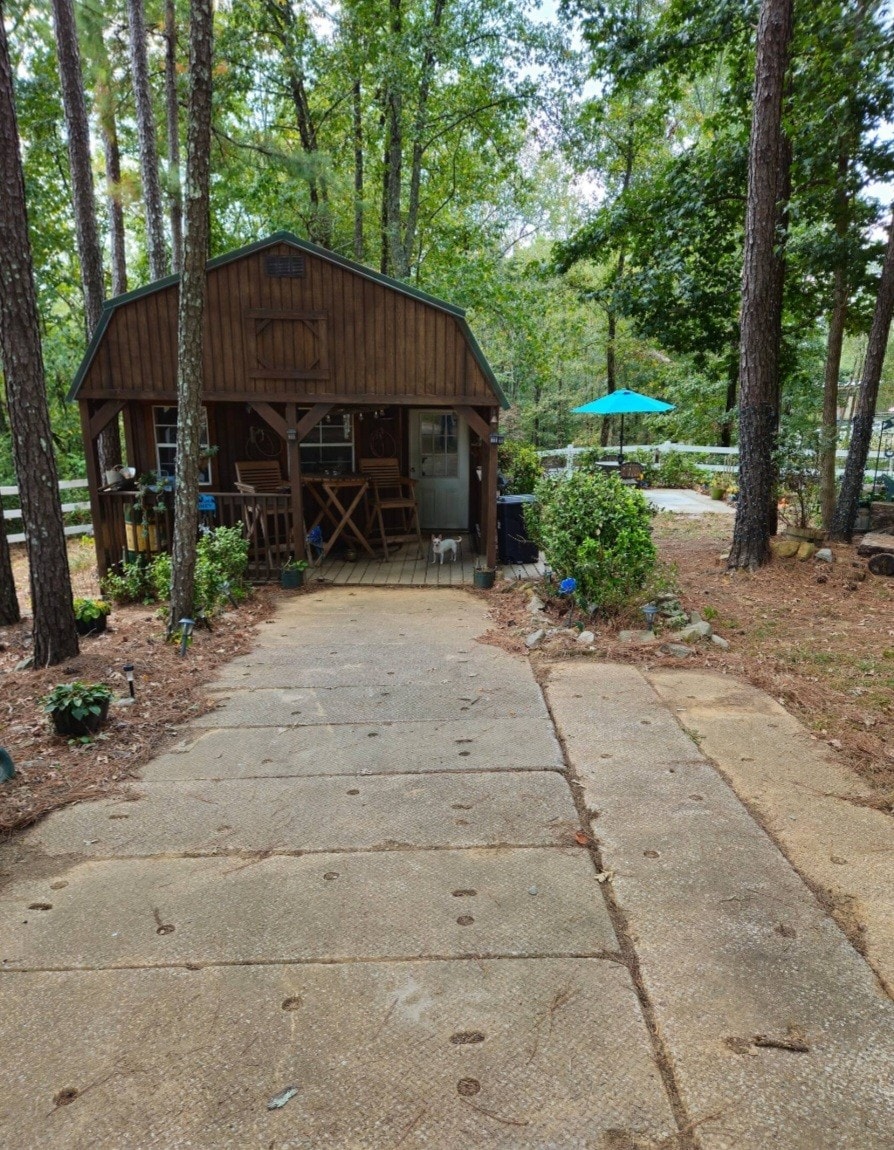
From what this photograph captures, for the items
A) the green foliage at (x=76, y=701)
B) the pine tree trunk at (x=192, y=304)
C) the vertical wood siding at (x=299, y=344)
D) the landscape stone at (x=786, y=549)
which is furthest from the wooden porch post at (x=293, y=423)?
the landscape stone at (x=786, y=549)

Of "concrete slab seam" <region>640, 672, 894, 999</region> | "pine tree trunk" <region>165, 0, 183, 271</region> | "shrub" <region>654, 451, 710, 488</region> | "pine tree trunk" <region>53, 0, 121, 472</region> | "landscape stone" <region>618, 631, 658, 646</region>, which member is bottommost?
"concrete slab seam" <region>640, 672, 894, 999</region>

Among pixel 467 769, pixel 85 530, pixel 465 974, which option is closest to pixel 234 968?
pixel 465 974

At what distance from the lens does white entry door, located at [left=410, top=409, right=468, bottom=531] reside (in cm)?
1102

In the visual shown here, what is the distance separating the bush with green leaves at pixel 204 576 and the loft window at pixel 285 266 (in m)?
2.98

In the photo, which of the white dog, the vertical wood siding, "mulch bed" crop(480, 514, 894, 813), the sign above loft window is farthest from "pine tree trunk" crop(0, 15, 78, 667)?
the white dog

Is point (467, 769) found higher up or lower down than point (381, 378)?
lower down

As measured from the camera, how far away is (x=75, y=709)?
391cm

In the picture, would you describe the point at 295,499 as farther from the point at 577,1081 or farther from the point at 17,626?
the point at 577,1081

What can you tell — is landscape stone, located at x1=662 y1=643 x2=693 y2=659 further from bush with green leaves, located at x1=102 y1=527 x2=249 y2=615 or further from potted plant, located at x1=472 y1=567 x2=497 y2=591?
bush with green leaves, located at x1=102 y1=527 x2=249 y2=615

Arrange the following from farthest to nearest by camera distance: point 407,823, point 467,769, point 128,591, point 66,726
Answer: point 128,591
point 66,726
point 467,769
point 407,823

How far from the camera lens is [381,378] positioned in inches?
→ 318

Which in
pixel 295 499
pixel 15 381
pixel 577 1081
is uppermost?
pixel 15 381

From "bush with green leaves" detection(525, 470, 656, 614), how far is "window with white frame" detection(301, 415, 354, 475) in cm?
511

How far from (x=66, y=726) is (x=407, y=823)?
225 centimetres
